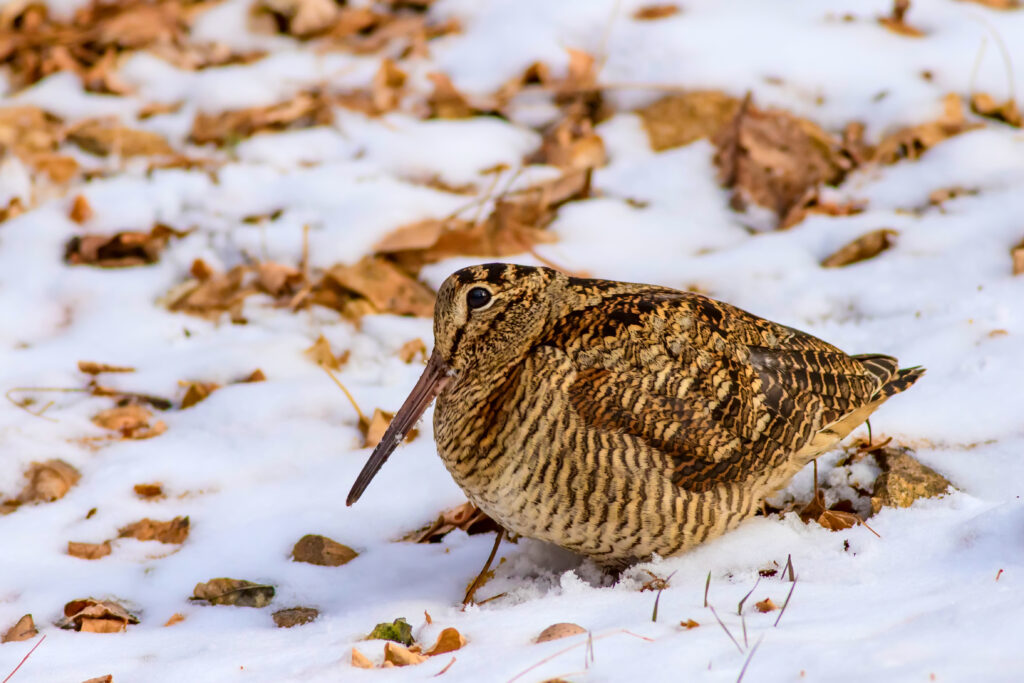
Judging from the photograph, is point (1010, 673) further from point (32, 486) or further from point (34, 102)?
point (34, 102)

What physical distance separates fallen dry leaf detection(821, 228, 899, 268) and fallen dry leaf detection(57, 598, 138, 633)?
2.96 metres

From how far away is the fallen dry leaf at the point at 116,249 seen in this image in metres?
4.94

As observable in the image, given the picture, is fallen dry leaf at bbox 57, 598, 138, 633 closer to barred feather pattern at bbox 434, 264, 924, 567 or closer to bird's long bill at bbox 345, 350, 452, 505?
bird's long bill at bbox 345, 350, 452, 505

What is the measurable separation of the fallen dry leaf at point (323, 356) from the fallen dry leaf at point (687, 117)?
78.3 inches

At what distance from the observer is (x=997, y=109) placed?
5.00 m

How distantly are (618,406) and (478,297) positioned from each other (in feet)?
1.73

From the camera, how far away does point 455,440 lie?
9.87ft

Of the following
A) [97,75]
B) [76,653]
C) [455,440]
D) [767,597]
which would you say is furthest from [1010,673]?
[97,75]

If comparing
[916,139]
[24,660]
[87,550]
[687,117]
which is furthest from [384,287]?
[916,139]

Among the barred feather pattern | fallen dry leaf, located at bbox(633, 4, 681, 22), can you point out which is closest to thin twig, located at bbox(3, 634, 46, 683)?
the barred feather pattern

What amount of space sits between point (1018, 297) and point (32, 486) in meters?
3.50

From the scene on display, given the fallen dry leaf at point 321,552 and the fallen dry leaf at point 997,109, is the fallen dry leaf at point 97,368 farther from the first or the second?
the fallen dry leaf at point 997,109

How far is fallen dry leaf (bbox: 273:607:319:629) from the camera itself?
2.98 m

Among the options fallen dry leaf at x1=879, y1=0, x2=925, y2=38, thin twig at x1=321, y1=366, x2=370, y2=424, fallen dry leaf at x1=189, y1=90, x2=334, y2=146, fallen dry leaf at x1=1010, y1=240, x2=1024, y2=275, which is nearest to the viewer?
thin twig at x1=321, y1=366, x2=370, y2=424
